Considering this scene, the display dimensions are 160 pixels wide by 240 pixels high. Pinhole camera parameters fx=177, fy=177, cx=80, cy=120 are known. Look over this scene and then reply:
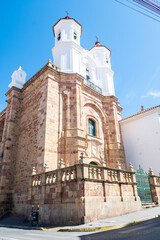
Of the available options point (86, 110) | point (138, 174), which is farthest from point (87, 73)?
point (138, 174)

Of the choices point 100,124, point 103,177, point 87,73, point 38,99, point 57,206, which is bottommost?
point 57,206

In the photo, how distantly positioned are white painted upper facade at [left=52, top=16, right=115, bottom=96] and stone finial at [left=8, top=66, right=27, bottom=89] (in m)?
3.83

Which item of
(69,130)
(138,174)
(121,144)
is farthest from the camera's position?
(121,144)

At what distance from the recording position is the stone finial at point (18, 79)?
17.9 m

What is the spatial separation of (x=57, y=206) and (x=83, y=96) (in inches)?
410

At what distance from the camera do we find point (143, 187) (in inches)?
455

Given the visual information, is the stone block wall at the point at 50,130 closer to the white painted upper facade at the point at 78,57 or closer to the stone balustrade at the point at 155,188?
the white painted upper facade at the point at 78,57

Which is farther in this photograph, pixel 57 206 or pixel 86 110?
pixel 86 110

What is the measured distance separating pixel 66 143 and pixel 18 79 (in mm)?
9453

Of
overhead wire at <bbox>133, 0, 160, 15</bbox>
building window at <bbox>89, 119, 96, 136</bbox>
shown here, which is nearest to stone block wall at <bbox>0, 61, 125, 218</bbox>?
building window at <bbox>89, 119, 96, 136</bbox>

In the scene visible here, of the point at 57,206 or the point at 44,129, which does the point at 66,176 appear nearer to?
the point at 57,206

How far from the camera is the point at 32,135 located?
1401cm

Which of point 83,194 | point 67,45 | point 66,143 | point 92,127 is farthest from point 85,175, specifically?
point 67,45

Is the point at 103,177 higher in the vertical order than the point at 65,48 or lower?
lower
